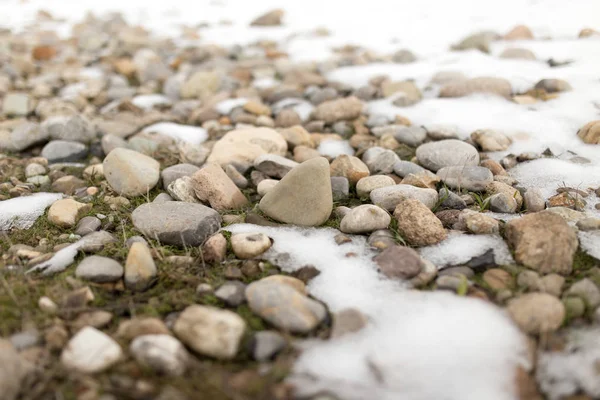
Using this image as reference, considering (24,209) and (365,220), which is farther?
(24,209)

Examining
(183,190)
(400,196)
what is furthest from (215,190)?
(400,196)

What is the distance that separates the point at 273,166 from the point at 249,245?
895mm

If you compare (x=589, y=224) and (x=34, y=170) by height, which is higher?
(x=34, y=170)

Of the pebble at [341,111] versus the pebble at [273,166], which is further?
the pebble at [341,111]

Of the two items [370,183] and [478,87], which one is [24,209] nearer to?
[370,183]

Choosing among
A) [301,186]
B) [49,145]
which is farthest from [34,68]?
[301,186]

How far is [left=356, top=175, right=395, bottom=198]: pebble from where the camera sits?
276 centimetres

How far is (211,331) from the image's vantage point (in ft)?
5.57

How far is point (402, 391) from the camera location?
153cm

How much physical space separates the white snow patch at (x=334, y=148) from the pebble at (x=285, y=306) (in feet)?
5.44

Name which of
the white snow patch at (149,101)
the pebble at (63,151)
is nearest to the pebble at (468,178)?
the pebble at (63,151)

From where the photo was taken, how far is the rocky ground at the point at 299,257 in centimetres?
159

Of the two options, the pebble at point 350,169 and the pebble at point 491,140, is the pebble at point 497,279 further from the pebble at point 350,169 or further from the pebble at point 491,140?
the pebble at point 491,140

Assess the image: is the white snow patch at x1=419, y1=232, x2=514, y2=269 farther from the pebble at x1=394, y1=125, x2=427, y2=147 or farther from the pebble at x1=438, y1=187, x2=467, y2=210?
the pebble at x1=394, y1=125, x2=427, y2=147
